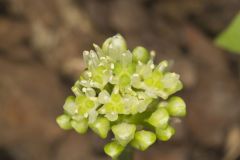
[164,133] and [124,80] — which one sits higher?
[124,80]

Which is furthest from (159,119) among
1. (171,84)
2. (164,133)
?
(171,84)

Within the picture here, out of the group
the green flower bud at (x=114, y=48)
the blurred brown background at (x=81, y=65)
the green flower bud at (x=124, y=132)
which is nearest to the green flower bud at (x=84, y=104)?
the green flower bud at (x=124, y=132)

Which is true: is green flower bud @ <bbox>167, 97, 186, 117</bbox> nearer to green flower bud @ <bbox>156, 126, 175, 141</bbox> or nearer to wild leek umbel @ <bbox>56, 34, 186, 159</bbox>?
wild leek umbel @ <bbox>56, 34, 186, 159</bbox>

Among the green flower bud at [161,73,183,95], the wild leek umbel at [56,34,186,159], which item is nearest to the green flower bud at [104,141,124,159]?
the wild leek umbel at [56,34,186,159]

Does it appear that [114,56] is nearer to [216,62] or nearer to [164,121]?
[164,121]

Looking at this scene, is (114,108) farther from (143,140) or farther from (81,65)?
(81,65)

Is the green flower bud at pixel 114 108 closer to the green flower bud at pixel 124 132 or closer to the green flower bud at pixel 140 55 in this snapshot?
the green flower bud at pixel 124 132
